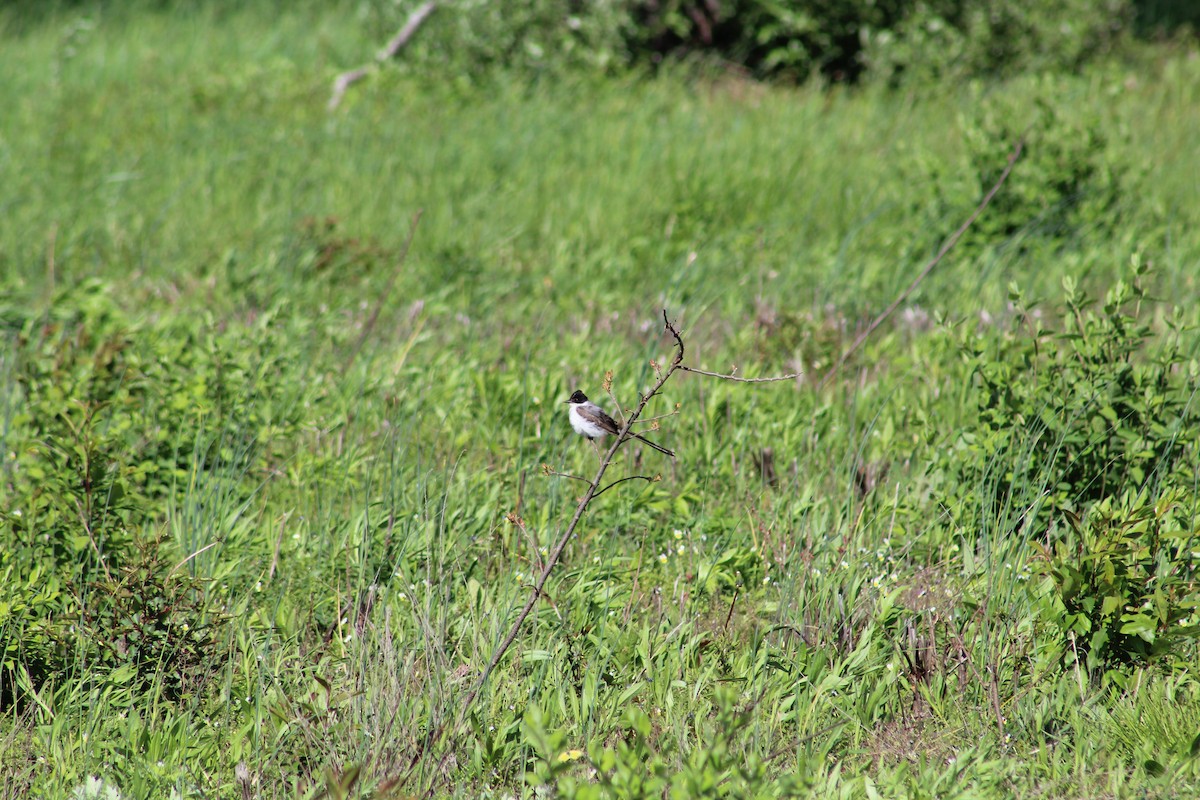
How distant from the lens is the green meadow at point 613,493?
278 cm

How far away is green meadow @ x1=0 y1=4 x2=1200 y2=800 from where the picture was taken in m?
2.78

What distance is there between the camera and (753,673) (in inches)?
118

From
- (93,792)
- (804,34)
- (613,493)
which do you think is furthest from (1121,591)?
(804,34)

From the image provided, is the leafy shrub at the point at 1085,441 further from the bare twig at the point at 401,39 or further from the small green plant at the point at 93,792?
the bare twig at the point at 401,39

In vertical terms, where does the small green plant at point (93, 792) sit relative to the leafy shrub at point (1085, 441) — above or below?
below

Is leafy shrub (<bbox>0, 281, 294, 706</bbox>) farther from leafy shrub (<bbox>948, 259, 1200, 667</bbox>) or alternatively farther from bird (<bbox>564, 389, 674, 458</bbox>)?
leafy shrub (<bbox>948, 259, 1200, 667</bbox>)

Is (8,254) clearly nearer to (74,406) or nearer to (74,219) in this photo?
(74,219)

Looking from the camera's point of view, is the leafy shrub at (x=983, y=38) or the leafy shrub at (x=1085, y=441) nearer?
the leafy shrub at (x=1085, y=441)

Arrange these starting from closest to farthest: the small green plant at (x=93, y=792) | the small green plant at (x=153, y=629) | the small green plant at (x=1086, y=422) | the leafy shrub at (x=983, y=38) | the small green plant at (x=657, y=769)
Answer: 1. the small green plant at (x=657, y=769)
2. the small green plant at (x=93, y=792)
3. the small green plant at (x=153, y=629)
4. the small green plant at (x=1086, y=422)
5. the leafy shrub at (x=983, y=38)

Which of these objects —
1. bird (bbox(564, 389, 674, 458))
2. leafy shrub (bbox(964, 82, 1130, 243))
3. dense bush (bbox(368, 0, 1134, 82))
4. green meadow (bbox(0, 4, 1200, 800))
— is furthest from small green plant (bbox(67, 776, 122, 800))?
dense bush (bbox(368, 0, 1134, 82))

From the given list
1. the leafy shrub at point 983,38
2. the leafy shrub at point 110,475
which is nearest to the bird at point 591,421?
the leafy shrub at point 110,475

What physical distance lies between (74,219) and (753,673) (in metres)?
5.84

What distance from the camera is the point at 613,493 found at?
12.4 feet

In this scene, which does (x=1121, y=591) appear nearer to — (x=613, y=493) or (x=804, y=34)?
(x=613, y=493)
